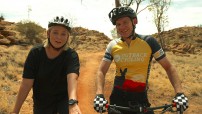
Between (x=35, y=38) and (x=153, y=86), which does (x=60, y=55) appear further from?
(x=35, y=38)

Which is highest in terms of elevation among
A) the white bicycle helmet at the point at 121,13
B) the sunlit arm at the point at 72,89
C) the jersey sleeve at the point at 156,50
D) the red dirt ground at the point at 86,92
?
the white bicycle helmet at the point at 121,13

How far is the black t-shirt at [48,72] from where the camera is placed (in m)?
4.52

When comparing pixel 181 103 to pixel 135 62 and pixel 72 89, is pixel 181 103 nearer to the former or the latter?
pixel 135 62

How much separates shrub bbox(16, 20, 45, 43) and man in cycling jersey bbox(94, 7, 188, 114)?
4681cm

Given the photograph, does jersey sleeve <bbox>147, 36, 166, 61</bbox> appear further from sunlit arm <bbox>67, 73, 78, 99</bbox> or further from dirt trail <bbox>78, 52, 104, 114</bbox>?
dirt trail <bbox>78, 52, 104, 114</bbox>

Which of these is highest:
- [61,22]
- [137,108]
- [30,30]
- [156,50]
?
[30,30]

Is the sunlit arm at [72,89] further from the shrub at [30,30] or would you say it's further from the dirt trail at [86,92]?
the shrub at [30,30]

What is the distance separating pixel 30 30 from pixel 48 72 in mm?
49792

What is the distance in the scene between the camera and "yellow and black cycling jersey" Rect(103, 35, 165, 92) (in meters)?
4.84

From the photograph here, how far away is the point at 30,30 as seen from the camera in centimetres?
5272

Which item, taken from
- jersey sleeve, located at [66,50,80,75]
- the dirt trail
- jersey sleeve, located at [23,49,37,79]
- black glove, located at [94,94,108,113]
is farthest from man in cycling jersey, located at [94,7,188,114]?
the dirt trail

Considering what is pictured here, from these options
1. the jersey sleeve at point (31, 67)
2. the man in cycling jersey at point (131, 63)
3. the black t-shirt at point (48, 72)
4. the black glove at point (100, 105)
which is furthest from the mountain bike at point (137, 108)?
the jersey sleeve at point (31, 67)

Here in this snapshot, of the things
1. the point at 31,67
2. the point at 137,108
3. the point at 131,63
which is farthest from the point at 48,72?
the point at 137,108

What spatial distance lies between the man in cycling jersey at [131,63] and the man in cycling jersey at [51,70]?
616 millimetres
